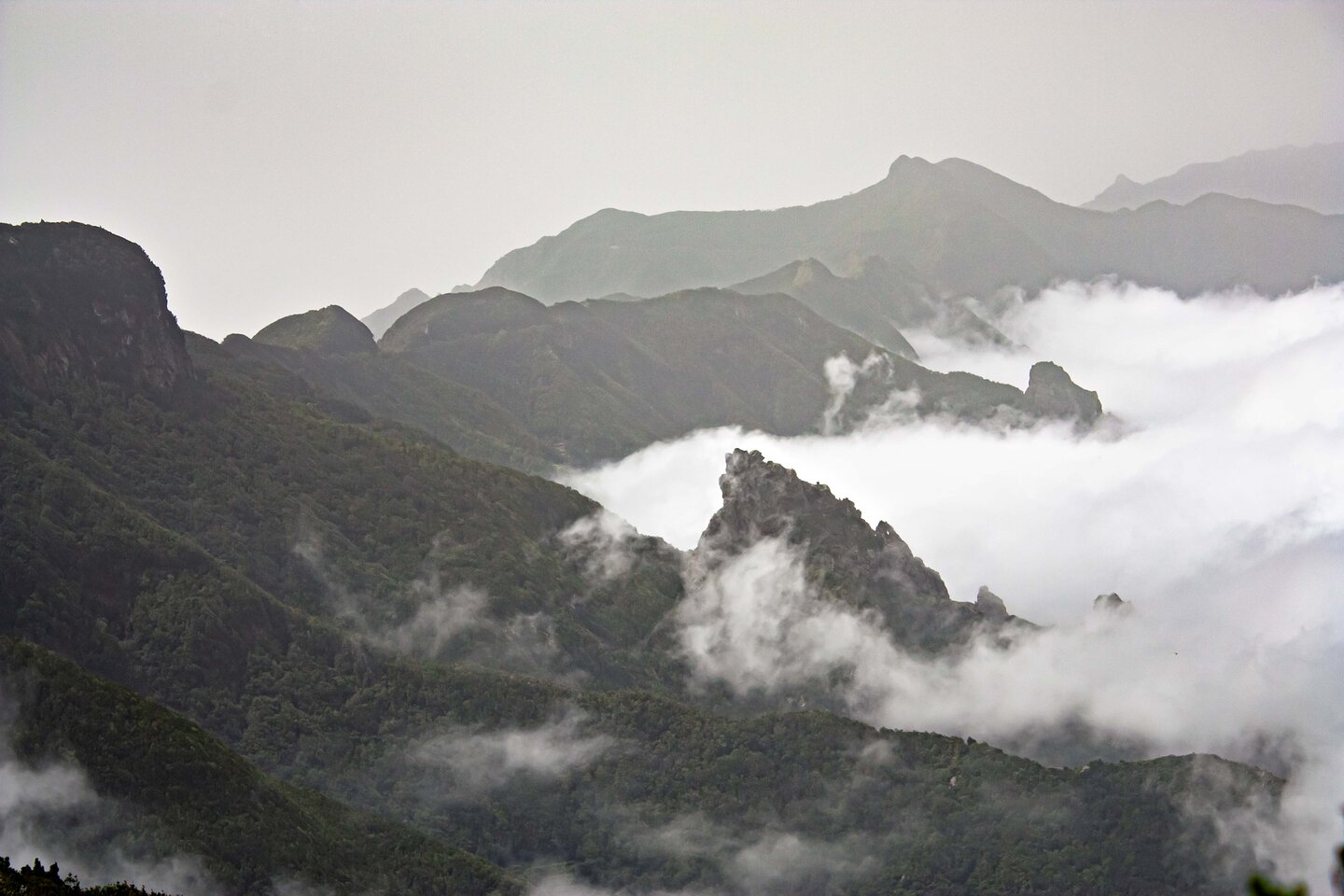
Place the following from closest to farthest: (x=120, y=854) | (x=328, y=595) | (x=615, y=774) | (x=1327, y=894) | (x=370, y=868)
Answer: (x=120, y=854), (x=370, y=868), (x=1327, y=894), (x=615, y=774), (x=328, y=595)

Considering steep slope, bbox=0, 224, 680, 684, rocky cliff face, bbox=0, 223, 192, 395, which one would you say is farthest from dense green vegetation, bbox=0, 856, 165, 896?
rocky cliff face, bbox=0, 223, 192, 395

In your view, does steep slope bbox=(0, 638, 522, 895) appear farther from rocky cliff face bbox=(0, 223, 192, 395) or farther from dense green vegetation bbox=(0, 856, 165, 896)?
rocky cliff face bbox=(0, 223, 192, 395)

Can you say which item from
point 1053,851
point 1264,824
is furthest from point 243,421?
point 1264,824

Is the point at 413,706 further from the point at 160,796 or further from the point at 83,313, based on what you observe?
the point at 83,313

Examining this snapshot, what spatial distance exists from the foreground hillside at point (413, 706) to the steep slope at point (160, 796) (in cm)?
296

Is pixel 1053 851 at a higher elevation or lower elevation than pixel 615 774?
lower

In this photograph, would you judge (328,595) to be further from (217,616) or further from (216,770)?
(216,770)

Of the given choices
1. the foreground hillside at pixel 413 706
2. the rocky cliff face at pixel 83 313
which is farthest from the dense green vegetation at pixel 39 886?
the rocky cliff face at pixel 83 313

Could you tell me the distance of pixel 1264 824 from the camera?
162875 millimetres

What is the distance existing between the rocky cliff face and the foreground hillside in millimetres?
314

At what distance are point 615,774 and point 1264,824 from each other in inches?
2590

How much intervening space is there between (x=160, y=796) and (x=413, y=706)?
45.8 metres

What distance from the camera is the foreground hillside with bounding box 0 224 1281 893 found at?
158 metres

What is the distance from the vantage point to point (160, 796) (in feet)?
416
